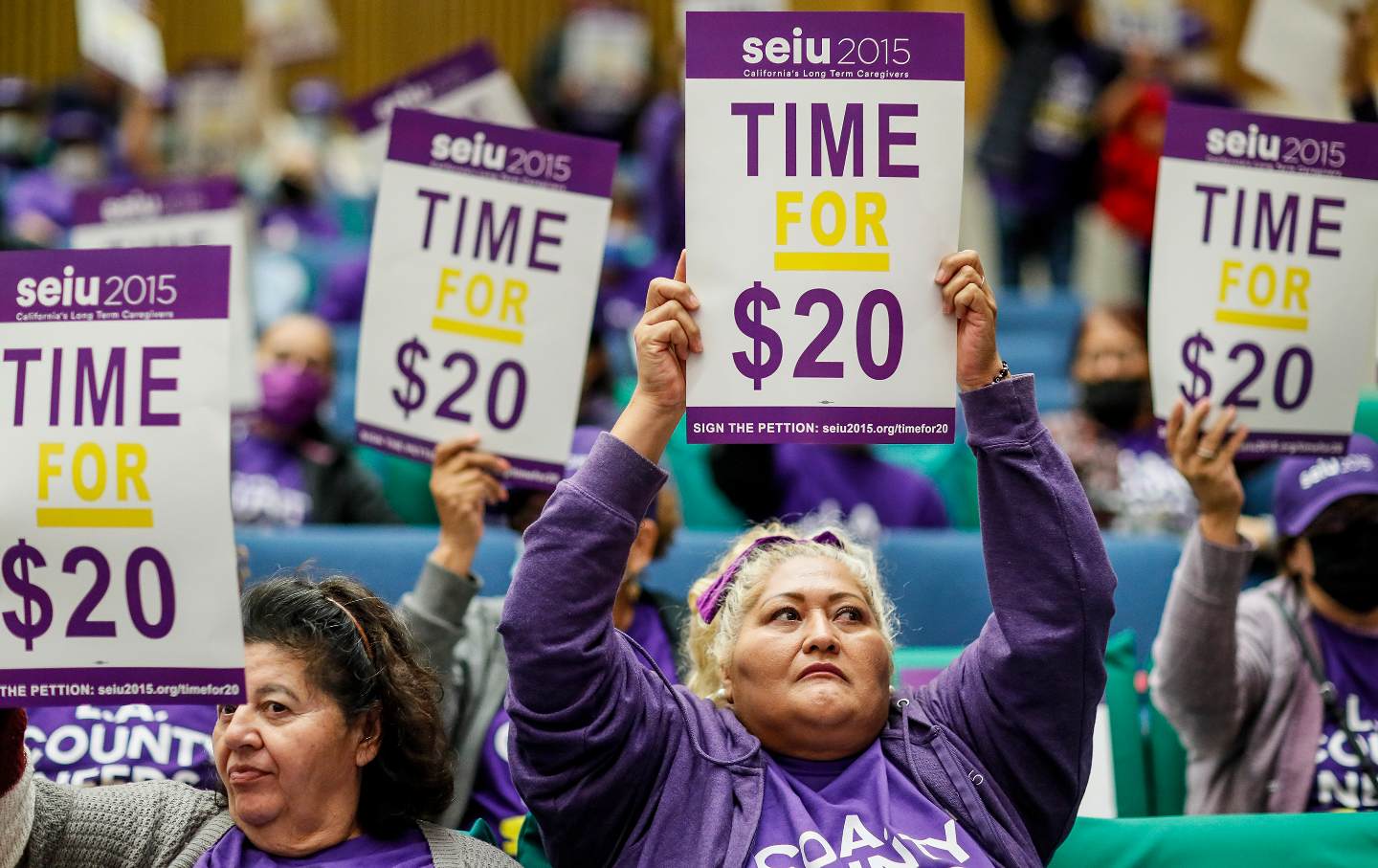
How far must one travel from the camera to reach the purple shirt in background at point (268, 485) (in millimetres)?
4238

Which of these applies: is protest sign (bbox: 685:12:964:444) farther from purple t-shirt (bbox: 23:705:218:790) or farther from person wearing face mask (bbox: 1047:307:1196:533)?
person wearing face mask (bbox: 1047:307:1196:533)

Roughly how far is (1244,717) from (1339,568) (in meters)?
0.32

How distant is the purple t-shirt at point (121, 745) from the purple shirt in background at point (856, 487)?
189 centimetres

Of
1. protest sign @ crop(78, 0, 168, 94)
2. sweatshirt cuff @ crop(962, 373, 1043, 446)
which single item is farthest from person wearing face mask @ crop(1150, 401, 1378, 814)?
protest sign @ crop(78, 0, 168, 94)

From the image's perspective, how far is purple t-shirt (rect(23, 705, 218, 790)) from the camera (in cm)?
255

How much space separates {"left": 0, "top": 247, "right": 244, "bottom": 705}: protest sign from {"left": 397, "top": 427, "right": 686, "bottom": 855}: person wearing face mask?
2.28 feet

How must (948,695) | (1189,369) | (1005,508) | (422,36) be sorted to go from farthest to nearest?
(422,36)
(1189,369)
(948,695)
(1005,508)

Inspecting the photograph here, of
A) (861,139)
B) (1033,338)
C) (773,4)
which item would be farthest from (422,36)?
(861,139)

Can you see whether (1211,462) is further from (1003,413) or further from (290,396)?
(290,396)

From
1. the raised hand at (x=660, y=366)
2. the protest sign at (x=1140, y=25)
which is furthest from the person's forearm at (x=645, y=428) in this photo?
the protest sign at (x=1140, y=25)

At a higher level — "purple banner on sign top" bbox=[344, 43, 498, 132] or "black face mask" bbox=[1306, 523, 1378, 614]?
"purple banner on sign top" bbox=[344, 43, 498, 132]

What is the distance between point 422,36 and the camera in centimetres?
1160

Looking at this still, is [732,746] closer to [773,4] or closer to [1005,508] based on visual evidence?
[1005,508]

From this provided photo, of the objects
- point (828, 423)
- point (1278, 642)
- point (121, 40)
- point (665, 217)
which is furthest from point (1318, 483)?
point (121, 40)
